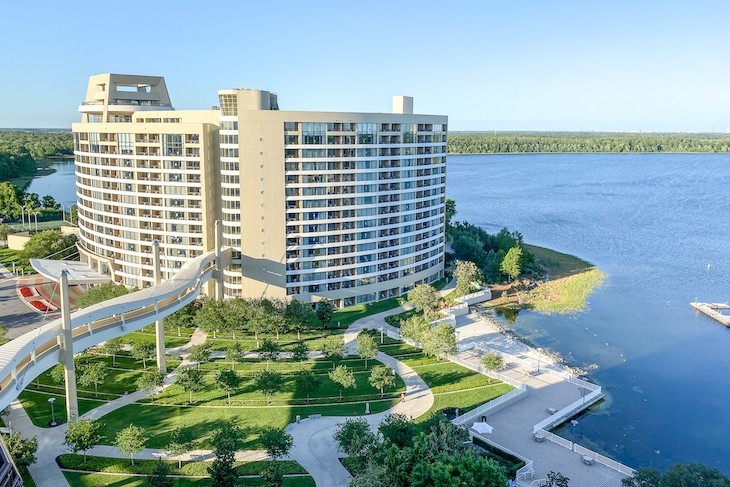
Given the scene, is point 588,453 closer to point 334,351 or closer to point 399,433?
point 399,433

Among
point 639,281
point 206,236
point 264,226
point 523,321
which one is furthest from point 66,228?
point 639,281

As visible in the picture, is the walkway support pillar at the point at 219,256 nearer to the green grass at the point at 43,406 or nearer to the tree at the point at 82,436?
the green grass at the point at 43,406

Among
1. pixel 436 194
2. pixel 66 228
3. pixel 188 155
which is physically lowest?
pixel 66 228


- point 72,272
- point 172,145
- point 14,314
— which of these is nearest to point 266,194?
point 172,145

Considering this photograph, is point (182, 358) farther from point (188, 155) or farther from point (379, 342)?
point (188, 155)

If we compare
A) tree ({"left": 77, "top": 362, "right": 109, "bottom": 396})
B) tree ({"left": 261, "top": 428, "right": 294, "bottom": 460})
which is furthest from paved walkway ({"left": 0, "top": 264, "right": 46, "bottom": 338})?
tree ({"left": 261, "top": 428, "right": 294, "bottom": 460})

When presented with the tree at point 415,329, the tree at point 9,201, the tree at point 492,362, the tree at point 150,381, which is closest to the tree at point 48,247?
the tree at point 9,201
